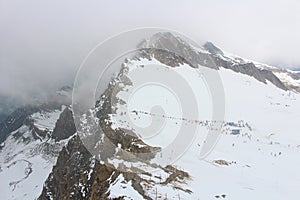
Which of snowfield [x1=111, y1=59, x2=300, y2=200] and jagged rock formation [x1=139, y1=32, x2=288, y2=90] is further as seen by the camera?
jagged rock formation [x1=139, y1=32, x2=288, y2=90]

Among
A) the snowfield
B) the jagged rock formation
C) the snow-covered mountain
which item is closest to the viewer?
the snow-covered mountain

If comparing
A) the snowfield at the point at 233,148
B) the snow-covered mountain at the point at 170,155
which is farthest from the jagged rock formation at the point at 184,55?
the snow-covered mountain at the point at 170,155

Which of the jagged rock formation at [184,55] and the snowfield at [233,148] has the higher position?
the jagged rock formation at [184,55]

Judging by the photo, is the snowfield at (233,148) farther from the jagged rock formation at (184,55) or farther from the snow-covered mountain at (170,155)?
the jagged rock formation at (184,55)

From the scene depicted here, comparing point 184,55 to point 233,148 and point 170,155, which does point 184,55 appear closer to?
point 233,148

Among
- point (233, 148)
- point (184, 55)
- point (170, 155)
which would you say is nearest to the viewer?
point (170, 155)

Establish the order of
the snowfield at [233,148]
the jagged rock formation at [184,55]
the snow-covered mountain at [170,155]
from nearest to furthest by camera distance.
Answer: the snow-covered mountain at [170,155]
the snowfield at [233,148]
the jagged rock formation at [184,55]

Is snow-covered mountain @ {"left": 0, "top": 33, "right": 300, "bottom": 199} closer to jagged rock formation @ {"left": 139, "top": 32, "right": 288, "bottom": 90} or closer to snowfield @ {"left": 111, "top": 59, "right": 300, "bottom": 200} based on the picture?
snowfield @ {"left": 111, "top": 59, "right": 300, "bottom": 200}

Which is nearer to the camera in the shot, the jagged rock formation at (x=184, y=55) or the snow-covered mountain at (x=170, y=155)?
the snow-covered mountain at (x=170, y=155)

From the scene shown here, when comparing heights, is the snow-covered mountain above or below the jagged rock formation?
below

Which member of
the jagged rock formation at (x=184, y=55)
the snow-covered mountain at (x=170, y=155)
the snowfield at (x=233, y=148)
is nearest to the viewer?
the snow-covered mountain at (x=170, y=155)

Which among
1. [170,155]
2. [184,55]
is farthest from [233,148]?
[184,55]

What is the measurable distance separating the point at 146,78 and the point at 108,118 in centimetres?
3486

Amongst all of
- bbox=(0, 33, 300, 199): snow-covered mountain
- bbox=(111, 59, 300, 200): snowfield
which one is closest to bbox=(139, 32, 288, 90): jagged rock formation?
bbox=(111, 59, 300, 200): snowfield
